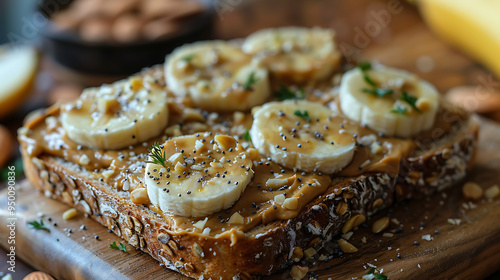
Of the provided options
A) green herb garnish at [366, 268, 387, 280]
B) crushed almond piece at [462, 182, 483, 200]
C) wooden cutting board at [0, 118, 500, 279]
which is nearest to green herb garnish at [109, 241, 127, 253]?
wooden cutting board at [0, 118, 500, 279]

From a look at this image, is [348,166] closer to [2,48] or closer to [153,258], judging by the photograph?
[153,258]

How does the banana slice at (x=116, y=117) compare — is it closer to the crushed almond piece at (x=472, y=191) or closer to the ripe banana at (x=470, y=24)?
the crushed almond piece at (x=472, y=191)

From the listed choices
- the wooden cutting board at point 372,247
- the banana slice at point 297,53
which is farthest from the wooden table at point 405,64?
the banana slice at point 297,53

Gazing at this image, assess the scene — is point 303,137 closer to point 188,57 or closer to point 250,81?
point 250,81

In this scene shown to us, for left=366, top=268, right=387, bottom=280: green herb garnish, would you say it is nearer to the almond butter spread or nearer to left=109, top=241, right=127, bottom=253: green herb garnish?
the almond butter spread

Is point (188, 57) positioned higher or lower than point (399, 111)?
higher

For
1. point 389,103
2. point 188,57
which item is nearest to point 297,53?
point 188,57

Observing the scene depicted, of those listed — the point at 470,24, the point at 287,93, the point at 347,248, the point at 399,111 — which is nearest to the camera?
the point at 347,248
